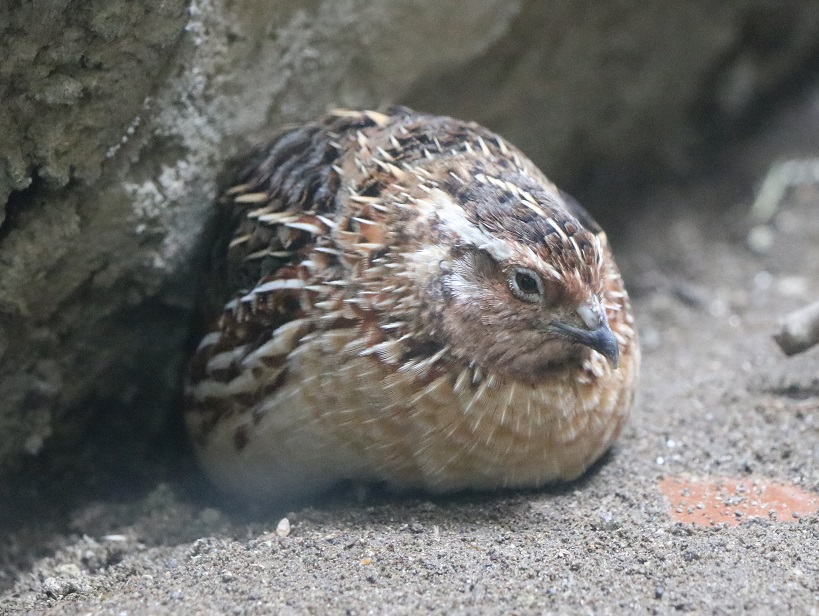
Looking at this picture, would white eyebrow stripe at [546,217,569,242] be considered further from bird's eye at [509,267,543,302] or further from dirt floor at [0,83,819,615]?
dirt floor at [0,83,819,615]

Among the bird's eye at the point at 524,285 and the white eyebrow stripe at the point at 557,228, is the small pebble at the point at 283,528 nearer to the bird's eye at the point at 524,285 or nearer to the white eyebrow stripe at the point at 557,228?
the bird's eye at the point at 524,285

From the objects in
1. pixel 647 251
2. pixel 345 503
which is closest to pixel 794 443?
pixel 345 503

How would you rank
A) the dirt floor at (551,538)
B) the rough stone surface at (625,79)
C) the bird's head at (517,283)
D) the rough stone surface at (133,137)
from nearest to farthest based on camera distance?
1. the dirt floor at (551,538)
2. the bird's head at (517,283)
3. the rough stone surface at (133,137)
4. the rough stone surface at (625,79)

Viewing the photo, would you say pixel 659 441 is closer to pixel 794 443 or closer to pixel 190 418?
pixel 794 443

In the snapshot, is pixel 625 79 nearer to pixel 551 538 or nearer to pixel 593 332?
pixel 593 332

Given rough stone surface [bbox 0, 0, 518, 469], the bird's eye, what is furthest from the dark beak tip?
rough stone surface [bbox 0, 0, 518, 469]

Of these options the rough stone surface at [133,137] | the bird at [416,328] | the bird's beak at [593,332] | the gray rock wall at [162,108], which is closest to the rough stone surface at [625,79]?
the gray rock wall at [162,108]
